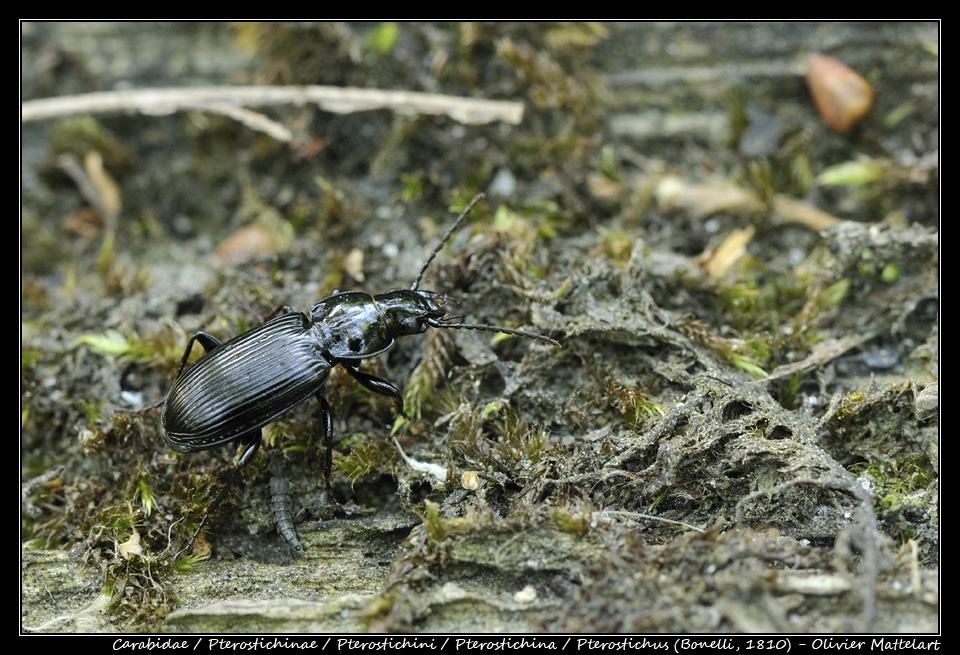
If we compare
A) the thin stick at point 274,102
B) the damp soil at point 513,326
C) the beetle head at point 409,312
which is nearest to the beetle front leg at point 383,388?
the damp soil at point 513,326

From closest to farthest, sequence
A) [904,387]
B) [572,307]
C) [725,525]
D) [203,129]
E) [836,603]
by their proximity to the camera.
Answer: [836,603] < [725,525] < [904,387] < [572,307] < [203,129]

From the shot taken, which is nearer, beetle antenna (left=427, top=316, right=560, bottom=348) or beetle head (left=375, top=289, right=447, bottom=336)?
beetle antenna (left=427, top=316, right=560, bottom=348)

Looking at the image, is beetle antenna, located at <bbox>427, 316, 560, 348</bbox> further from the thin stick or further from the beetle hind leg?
the thin stick

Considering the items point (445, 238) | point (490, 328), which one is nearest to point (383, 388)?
point (490, 328)

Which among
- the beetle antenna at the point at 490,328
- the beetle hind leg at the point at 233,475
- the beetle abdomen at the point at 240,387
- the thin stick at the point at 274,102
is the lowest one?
the beetle hind leg at the point at 233,475

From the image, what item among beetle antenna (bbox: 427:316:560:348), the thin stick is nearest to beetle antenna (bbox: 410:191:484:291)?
beetle antenna (bbox: 427:316:560:348)

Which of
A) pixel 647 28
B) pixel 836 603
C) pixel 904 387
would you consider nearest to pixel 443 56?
pixel 647 28

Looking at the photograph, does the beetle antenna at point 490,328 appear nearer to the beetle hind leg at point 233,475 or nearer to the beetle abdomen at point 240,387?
the beetle abdomen at point 240,387

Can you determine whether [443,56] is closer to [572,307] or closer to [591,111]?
[591,111]
